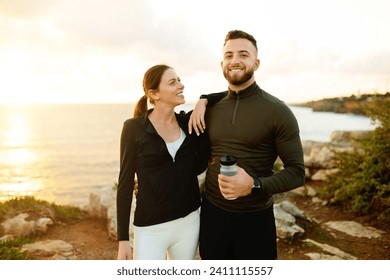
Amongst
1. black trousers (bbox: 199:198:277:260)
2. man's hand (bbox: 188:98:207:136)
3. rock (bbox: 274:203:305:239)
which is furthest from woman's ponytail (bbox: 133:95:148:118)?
rock (bbox: 274:203:305:239)

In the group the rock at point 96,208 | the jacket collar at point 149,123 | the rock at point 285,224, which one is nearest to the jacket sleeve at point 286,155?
the jacket collar at point 149,123

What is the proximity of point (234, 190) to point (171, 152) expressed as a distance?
28.8 inches

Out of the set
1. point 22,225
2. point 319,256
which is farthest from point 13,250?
point 319,256

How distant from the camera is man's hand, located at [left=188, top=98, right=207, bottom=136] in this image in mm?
2789

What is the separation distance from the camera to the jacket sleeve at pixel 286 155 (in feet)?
8.04

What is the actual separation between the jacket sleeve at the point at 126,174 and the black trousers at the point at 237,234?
0.67 m

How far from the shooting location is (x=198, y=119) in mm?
2801

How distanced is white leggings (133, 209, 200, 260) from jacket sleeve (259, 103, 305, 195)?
0.79 metres

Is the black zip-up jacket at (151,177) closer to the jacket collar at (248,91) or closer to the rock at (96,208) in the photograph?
the jacket collar at (248,91)

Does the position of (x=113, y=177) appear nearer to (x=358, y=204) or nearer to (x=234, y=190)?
(x=358, y=204)

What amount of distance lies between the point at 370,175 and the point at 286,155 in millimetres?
4883

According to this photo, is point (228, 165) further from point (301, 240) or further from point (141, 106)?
point (301, 240)

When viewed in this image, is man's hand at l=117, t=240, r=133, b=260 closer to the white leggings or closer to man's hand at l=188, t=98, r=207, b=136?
the white leggings
